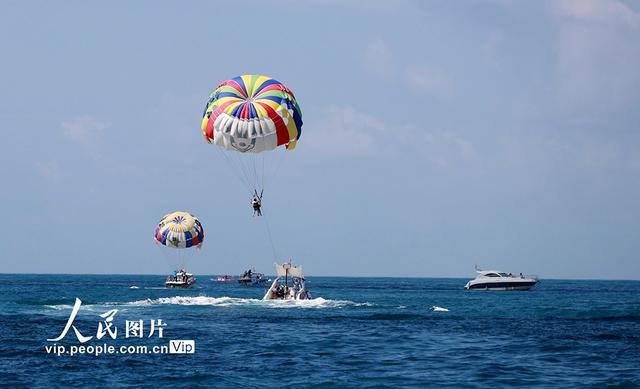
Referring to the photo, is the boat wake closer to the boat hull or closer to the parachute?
the parachute

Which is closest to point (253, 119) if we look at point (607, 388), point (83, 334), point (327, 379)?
point (83, 334)

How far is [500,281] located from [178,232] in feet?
153

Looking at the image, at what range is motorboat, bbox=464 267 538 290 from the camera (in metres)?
111

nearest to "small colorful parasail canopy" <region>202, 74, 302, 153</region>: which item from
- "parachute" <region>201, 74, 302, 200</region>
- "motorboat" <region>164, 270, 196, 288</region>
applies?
"parachute" <region>201, 74, 302, 200</region>

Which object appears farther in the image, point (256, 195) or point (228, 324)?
point (256, 195)

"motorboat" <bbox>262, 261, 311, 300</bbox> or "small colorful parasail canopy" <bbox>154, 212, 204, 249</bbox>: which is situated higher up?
"small colorful parasail canopy" <bbox>154, 212, 204, 249</bbox>

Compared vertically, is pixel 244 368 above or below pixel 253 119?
below

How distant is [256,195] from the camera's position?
4659cm

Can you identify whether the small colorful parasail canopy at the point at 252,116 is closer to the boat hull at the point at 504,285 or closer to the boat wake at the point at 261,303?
the boat wake at the point at 261,303

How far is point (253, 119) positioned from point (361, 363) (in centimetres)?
1935

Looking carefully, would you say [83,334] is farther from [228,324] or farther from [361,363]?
[361,363]

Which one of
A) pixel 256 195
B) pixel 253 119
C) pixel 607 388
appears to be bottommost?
pixel 607 388

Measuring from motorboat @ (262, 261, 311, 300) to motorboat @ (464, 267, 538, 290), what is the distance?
188ft

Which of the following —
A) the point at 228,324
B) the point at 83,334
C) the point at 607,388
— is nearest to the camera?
the point at 607,388
